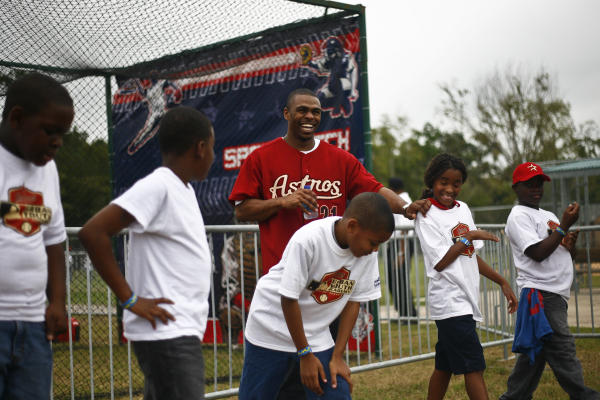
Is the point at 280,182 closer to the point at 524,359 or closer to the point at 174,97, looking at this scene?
the point at 524,359

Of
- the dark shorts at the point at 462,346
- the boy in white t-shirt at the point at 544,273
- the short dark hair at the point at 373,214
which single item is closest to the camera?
the short dark hair at the point at 373,214

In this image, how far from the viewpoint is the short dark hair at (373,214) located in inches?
114

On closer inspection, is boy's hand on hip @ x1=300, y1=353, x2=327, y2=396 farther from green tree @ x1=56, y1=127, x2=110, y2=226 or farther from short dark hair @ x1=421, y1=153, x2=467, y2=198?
green tree @ x1=56, y1=127, x2=110, y2=226

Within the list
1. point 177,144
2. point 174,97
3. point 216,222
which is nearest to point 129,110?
point 174,97

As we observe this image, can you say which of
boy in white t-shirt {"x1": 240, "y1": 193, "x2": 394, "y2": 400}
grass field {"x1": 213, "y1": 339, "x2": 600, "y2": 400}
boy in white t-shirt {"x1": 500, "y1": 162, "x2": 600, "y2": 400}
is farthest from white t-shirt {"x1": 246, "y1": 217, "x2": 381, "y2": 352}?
grass field {"x1": 213, "y1": 339, "x2": 600, "y2": 400}

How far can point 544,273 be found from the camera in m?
4.99

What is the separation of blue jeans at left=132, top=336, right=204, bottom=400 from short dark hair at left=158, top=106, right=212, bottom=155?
0.77 metres

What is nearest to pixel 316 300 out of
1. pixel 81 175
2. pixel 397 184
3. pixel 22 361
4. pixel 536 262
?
pixel 22 361

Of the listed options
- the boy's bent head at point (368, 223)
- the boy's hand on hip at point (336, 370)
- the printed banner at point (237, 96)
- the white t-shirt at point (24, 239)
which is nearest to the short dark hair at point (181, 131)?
the white t-shirt at point (24, 239)

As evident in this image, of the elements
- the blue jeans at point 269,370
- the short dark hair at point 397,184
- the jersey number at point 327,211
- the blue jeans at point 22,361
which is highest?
the short dark hair at point 397,184

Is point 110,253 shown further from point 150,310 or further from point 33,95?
point 33,95

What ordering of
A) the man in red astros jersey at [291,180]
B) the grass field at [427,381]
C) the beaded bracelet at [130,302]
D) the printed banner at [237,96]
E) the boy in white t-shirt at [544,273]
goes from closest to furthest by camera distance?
the beaded bracelet at [130,302]
the man in red astros jersey at [291,180]
the boy in white t-shirt at [544,273]
the grass field at [427,381]
the printed banner at [237,96]

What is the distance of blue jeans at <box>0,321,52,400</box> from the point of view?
241 cm

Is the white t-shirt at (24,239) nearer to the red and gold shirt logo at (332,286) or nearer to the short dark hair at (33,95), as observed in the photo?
the short dark hair at (33,95)
